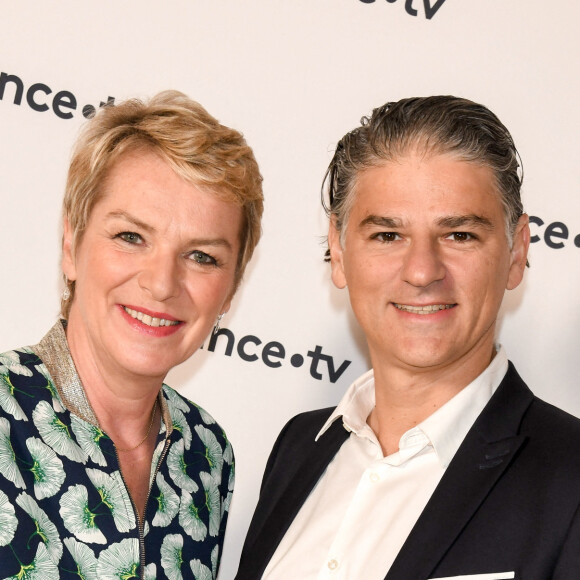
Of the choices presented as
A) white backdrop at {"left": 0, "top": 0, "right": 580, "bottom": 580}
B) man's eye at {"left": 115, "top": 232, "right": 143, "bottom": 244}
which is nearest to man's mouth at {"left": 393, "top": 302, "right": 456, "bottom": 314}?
man's eye at {"left": 115, "top": 232, "right": 143, "bottom": 244}

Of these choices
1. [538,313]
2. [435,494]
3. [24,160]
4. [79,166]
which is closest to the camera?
[435,494]

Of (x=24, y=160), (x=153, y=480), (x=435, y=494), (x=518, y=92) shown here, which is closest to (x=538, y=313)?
(x=518, y=92)

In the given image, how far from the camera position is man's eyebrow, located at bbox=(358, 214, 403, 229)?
227 centimetres

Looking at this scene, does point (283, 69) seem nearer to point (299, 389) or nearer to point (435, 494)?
point (299, 389)

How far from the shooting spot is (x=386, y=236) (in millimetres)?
2309

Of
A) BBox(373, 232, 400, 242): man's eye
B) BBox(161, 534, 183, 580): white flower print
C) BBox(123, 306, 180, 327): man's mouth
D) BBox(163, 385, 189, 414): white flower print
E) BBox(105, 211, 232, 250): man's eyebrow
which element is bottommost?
BBox(161, 534, 183, 580): white flower print

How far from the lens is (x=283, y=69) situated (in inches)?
122

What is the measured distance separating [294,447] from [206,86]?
47.2 inches

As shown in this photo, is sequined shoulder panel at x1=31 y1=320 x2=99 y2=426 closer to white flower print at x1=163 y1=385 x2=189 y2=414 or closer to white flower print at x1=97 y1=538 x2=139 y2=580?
white flower print at x1=97 y1=538 x2=139 y2=580

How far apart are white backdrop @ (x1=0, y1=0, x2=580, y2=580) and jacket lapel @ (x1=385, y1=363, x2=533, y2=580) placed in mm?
981

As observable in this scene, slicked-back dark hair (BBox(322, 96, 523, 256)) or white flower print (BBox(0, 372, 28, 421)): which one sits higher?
slicked-back dark hair (BBox(322, 96, 523, 256))

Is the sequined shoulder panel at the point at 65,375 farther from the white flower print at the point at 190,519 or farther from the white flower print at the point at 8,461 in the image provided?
the white flower print at the point at 190,519

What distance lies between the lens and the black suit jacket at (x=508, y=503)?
1923 mm

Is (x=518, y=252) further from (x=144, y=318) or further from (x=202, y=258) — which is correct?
(x=144, y=318)
